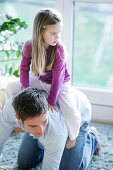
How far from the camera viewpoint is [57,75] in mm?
1385

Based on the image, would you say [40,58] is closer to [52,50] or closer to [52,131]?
[52,50]

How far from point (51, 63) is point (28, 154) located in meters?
0.55

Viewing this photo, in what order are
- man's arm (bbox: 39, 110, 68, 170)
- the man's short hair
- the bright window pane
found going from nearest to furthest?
the man's short hair, man's arm (bbox: 39, 110, 68, 170), the bright window pane

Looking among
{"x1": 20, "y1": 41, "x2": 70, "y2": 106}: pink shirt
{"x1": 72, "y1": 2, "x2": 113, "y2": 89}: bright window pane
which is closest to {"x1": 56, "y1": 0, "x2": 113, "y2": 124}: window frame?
{"x1": 72, "y1": 2, "x2": 113, "y2": 89}: bright window pane

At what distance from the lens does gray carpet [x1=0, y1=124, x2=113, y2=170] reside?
5.18 ft

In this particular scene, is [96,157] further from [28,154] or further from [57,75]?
[57,75]

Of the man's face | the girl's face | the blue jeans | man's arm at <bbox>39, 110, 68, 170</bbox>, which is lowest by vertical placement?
the blue jeans

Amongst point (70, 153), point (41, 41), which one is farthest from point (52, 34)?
point (70, 153)

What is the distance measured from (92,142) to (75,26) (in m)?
0.90

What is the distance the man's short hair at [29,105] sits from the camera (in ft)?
3.82

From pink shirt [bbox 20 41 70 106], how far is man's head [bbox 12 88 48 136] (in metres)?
0.17

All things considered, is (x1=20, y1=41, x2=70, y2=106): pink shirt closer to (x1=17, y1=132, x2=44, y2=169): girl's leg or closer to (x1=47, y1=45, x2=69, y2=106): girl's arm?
(x1=47, y1=45, x2=69, y2=106): girl's arm

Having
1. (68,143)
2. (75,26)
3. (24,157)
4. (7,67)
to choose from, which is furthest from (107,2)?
(24,157)

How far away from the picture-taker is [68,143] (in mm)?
1467
